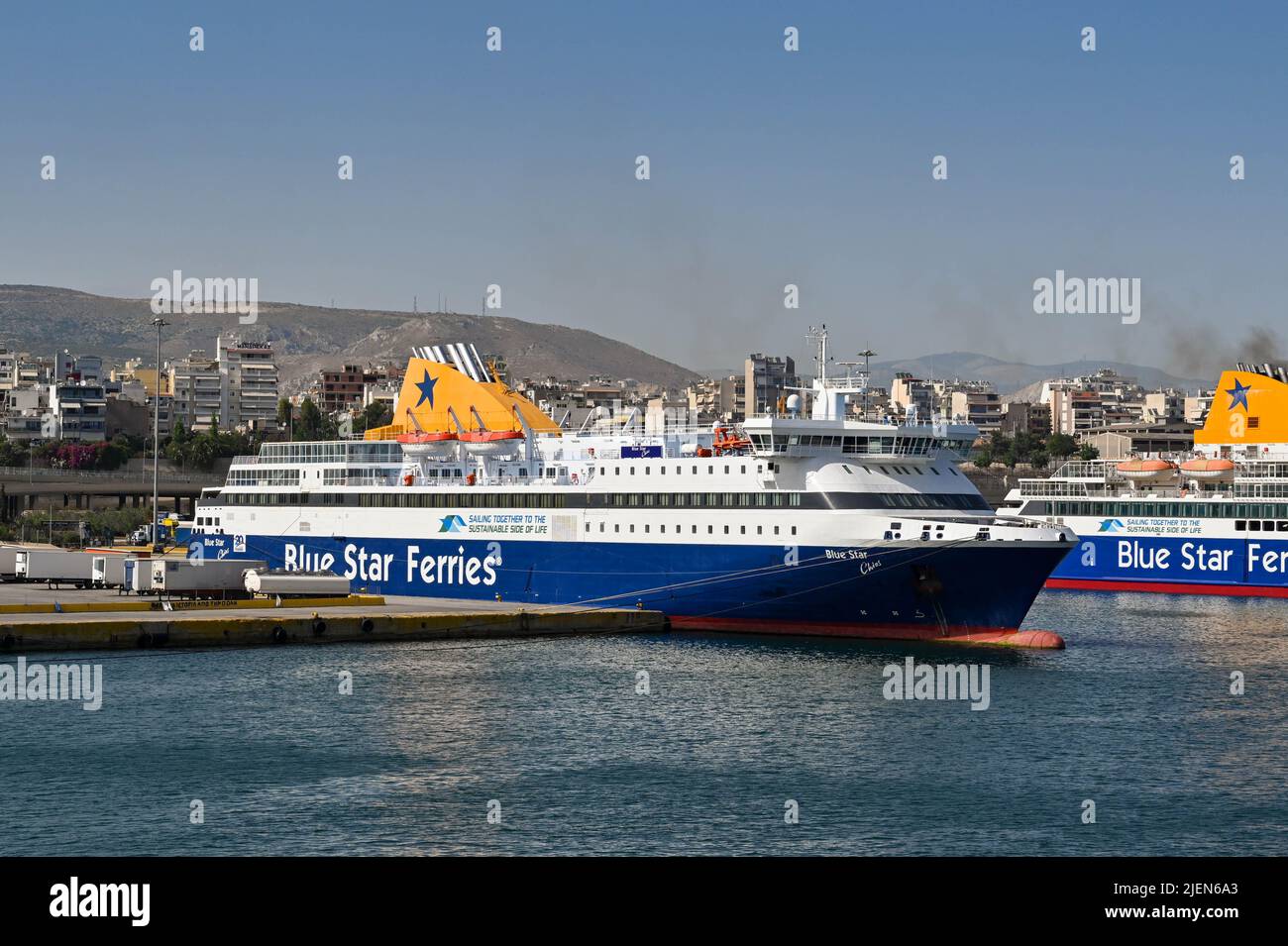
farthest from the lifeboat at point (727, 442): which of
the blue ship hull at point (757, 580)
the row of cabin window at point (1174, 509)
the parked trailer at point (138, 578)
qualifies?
the row of cabin window at point (1174, 509)

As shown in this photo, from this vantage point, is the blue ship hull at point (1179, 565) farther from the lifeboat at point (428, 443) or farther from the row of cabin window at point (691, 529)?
the lifeboat at point (428, 443)

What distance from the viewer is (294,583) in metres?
49.0

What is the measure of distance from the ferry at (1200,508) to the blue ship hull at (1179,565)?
0.05m

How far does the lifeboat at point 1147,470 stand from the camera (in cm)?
7669

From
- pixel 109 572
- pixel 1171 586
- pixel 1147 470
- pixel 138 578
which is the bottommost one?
pixel 1171 586

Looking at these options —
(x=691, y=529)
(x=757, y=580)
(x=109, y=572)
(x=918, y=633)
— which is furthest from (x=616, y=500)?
(x=109, y=572)

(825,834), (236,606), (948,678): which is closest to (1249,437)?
(948,678)

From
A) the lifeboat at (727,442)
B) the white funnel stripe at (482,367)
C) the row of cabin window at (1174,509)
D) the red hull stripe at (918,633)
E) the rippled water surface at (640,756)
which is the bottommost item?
the rippled water surface at (640,756)

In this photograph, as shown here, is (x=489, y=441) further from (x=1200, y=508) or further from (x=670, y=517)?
(x=1200, y=508)

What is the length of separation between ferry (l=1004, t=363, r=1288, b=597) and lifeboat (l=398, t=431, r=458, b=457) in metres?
30.1

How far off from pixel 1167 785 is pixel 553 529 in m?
28.2

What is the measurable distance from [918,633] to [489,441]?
1906cm

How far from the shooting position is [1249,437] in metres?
77.9

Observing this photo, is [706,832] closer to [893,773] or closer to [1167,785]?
[893,773]
